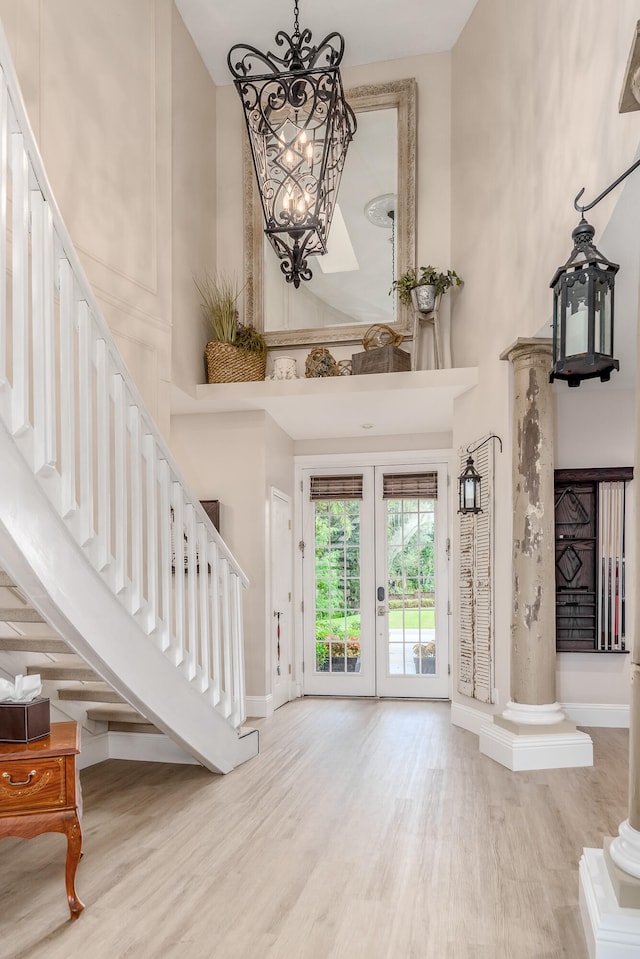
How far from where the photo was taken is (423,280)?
19.6 ft

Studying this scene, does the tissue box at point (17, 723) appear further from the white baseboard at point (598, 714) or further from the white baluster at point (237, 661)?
the white baseboard at point (598, 714)

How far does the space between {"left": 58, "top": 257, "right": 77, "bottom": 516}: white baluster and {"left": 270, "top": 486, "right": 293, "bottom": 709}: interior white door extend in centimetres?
381

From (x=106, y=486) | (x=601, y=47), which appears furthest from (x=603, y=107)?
(x=106, y=486)

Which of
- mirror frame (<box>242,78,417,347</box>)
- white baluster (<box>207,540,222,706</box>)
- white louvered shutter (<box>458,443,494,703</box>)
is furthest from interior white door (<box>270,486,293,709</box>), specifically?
white baluster (<box>207,540,222,706</box>)

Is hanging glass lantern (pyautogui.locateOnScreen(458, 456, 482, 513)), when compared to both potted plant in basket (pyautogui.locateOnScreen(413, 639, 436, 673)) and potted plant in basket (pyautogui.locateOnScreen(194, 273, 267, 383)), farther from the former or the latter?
potted plant in basket (pyautogui.locateOnScreen(413, 639, 436, 673))

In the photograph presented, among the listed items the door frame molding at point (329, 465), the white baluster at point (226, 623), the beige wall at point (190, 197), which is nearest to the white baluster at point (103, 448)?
the white baluster at point (226, 623)

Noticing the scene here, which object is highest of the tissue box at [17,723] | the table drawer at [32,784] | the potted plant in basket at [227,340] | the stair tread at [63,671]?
the potted plant in basket at [227,340]

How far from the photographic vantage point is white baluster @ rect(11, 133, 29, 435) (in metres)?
2.46

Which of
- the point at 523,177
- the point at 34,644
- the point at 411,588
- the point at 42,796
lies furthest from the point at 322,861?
the point at 411,588

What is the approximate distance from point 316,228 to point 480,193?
307cm

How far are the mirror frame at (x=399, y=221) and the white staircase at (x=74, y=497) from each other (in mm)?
2772

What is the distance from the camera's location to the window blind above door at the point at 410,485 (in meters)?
7.31

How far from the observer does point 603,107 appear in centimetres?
340

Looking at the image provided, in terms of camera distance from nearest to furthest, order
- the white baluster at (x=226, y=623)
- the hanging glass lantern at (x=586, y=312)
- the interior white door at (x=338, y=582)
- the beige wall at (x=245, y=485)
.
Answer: the hanging glass lantern at (x=586, y=312) < the white baluster at (x=226, y=623) < the beige wall at (x=245, y=485) < the interior white door at (x=338, y=582)
